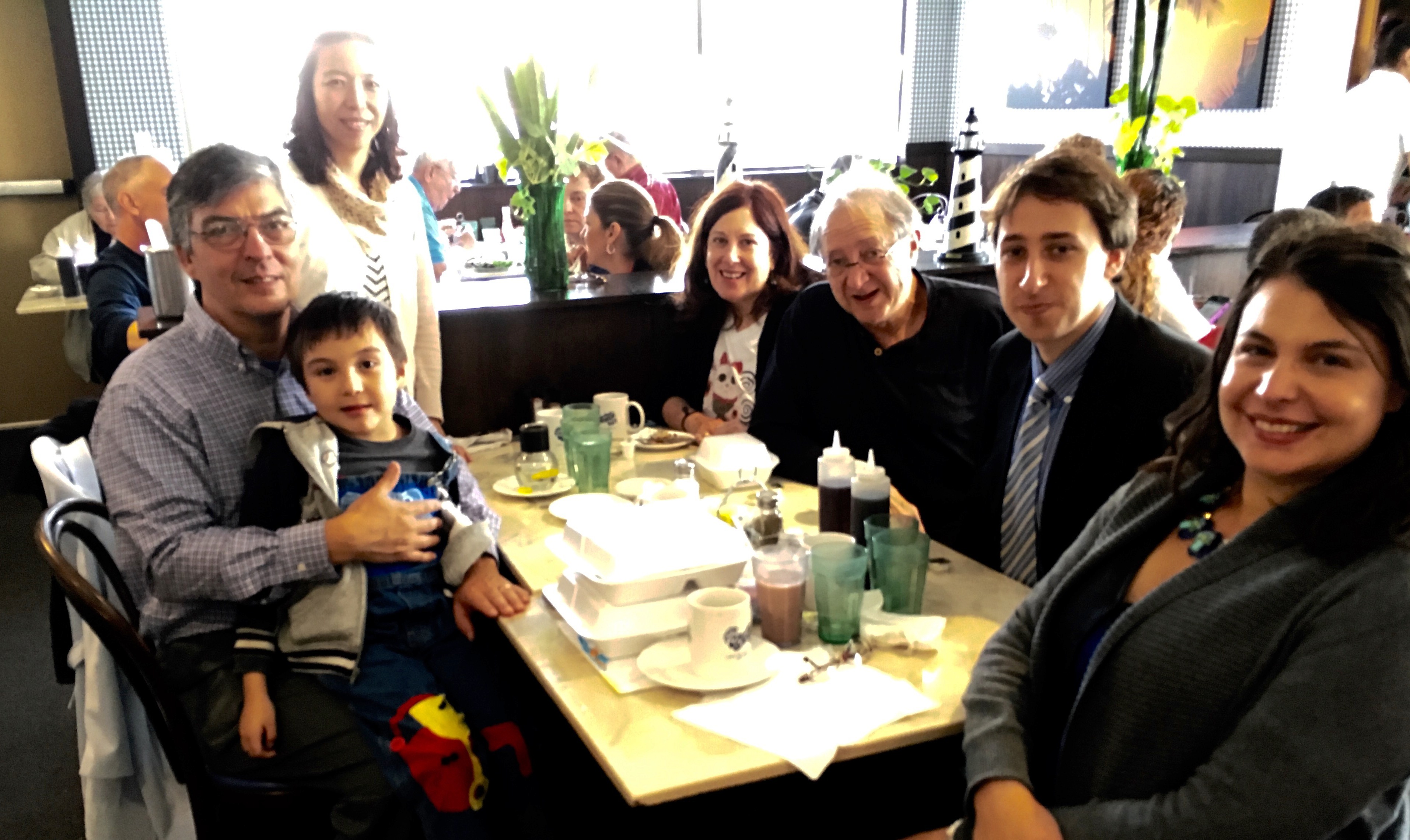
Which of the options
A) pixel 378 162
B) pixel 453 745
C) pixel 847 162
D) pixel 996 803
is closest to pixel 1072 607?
pixel 996 803

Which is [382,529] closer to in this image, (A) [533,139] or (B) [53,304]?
(A) [533,139]

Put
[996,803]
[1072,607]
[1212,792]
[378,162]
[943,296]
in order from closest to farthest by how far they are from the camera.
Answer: [1212,792], [996,803], [1072,607], [943,296], [378,162]

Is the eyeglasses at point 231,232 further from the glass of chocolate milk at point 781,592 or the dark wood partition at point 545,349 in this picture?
the glass of chocolate milk at point 781,592

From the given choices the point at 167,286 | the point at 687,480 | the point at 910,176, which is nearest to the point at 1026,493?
the point at 687,480

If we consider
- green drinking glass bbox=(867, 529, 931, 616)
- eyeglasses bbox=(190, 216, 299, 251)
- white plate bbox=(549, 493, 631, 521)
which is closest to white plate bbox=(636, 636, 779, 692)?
green drinking glass bbox=(867, 529, 931, 616)

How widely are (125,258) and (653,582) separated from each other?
2415 mm

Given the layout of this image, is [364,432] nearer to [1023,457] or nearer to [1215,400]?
[1023,457]

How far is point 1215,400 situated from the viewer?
44.1 inches

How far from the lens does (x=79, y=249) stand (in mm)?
4742

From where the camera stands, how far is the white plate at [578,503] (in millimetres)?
1804

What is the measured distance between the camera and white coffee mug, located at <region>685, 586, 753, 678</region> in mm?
1216

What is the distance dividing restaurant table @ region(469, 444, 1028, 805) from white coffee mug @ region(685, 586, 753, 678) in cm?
4

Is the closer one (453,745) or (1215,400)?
(1215,400)

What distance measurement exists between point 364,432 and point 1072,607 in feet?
3.83
